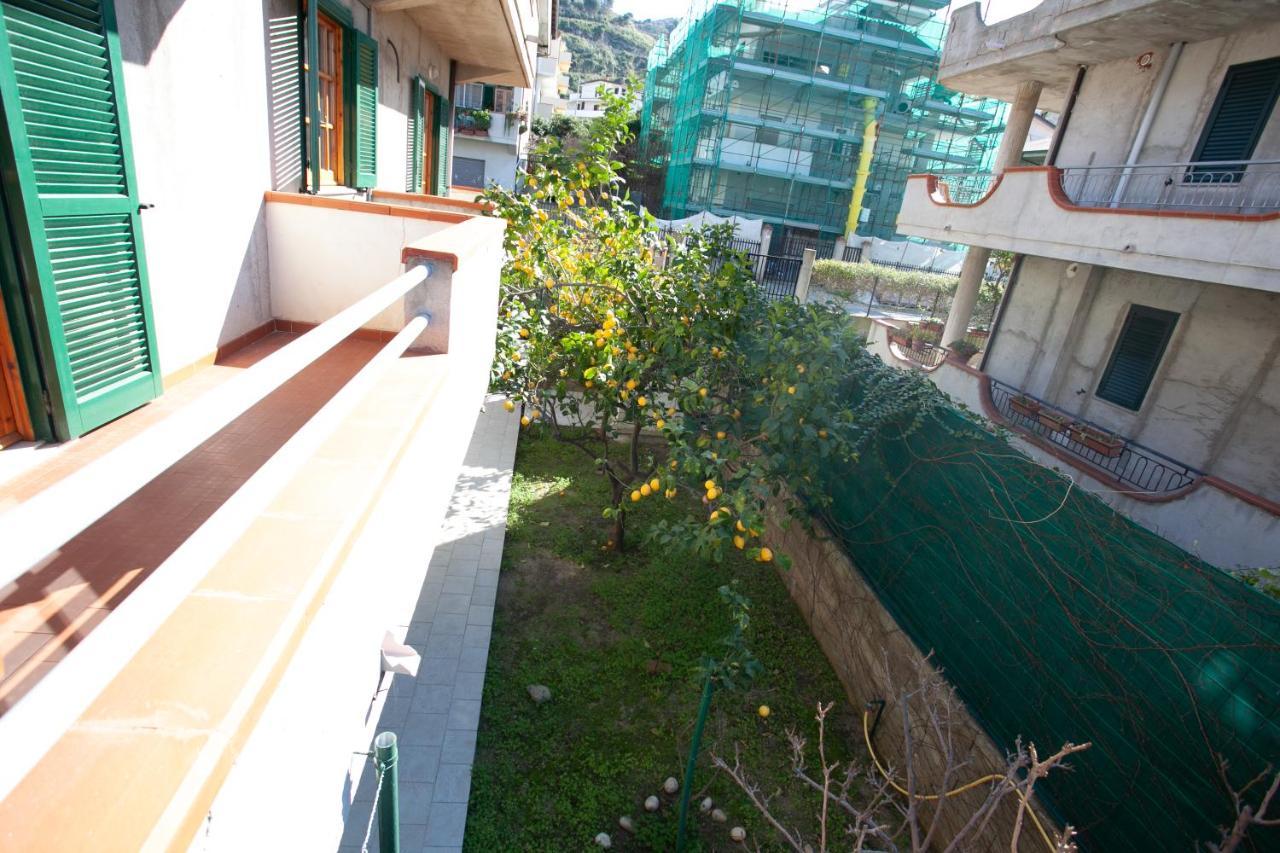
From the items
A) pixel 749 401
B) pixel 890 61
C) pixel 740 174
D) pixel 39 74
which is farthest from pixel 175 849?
pixel 890 61

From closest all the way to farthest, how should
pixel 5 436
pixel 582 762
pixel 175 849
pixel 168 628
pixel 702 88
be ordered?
pixel 175 849, pixel 168 628, pixel 5 436, pixel 582 762, pixel 702 88

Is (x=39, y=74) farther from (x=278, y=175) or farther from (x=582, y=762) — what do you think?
(x=582, y=762)

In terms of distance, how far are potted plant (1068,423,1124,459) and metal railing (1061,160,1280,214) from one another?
292cm

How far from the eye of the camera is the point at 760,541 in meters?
6.96

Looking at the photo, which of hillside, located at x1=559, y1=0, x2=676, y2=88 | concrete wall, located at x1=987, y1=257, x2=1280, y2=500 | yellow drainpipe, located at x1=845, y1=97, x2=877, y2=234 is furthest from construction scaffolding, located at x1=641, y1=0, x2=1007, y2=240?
hillside, located at x1=559, y1=0, x2=676, y2=88

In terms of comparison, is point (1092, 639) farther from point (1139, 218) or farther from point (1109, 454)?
point (1139, 218)

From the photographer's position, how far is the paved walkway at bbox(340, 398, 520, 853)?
149 inches

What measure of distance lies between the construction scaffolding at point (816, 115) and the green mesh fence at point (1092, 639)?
2737cm

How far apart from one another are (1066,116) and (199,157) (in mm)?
12403

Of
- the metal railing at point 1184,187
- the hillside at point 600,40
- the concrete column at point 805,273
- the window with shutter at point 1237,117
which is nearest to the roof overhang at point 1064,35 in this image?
the window with shutter at point 1237,117

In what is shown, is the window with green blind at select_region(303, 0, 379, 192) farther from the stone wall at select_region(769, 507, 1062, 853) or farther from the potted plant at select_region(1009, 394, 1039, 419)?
the potted plant at select_region(1009, 394, 1039, 419)

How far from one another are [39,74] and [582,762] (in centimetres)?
447

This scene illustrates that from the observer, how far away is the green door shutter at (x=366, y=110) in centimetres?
554

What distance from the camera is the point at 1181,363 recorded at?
8375mm
